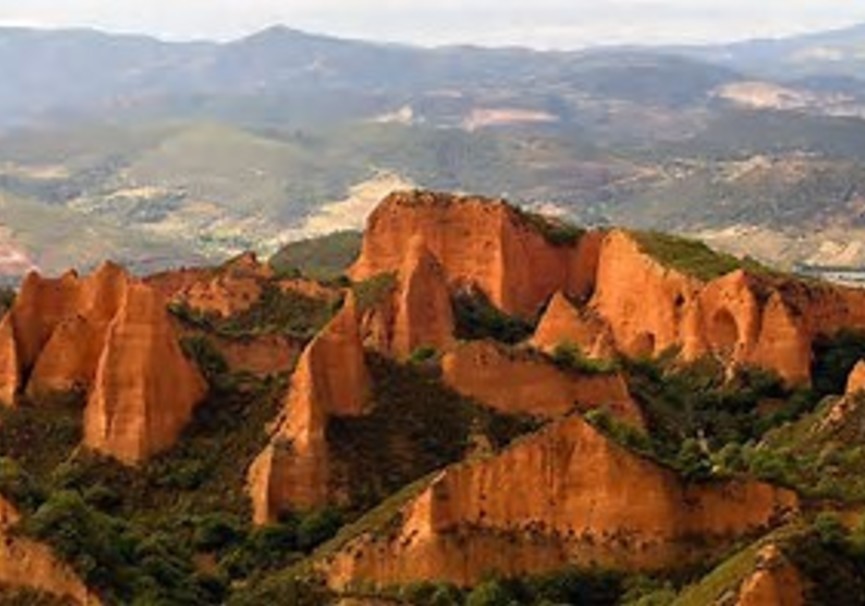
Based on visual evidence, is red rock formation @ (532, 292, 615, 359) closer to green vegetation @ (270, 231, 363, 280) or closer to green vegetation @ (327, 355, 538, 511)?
green vegetation @ (327, 355, 538, 511)

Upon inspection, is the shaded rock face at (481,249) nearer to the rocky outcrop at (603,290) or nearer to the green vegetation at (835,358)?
the rocky outcrop at (603,290)

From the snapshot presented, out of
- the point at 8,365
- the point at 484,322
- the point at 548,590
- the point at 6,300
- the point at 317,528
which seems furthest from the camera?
the point at 484,322

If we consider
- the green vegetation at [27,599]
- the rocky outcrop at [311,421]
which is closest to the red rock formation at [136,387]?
the rocky outcrop at [311,421]

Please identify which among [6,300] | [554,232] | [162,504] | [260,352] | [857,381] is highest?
[6,300]

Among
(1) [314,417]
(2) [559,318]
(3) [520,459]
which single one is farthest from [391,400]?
(2) [559,318]

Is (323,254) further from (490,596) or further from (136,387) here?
(490,596)

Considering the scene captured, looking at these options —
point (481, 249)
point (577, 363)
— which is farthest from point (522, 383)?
point (481, 249)

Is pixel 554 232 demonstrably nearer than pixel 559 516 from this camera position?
No

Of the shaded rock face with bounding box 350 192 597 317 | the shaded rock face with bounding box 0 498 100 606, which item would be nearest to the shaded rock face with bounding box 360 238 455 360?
the shaded rock face with bounding box 350 192 597 317
